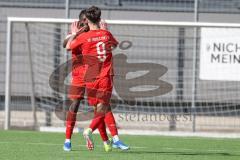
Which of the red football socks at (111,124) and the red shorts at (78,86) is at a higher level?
the red shorts at (78,86)

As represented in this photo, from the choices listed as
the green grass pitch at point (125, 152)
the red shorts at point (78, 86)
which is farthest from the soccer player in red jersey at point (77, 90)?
the green grass pitch at point (125, 152)

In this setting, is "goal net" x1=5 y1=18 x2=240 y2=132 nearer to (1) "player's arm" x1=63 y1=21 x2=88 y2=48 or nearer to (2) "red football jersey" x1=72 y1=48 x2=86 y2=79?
(2) "red football jersey" x1=72 y1=48 x2=86 y2=79

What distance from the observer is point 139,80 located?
16344 mm

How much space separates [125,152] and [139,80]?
4.96m

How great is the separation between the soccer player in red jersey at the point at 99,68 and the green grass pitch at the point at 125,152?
0.35m

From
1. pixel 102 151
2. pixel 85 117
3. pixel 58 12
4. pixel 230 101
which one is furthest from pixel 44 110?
pixel 102 151

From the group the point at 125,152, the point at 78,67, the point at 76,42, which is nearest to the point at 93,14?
the point at 76,42

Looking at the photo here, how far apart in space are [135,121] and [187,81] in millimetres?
1198

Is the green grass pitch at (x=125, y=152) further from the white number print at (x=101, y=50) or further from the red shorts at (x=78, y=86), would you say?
the white number print at (x=101, y=50)

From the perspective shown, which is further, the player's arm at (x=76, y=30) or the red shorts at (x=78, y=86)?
the red shorts at (x=78, y=86)

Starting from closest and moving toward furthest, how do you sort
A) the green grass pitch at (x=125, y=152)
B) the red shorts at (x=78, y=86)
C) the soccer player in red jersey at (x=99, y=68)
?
the green grass pitch at (x=125, y=152), the soccer player in red jersey at (x=99, y=68), the red shorts at (x=78, y=86)

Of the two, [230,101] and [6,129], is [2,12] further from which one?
[230,101]

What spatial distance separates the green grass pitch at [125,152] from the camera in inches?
423

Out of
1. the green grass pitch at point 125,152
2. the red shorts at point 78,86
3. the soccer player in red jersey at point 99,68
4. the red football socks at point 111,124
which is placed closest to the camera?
the green grass pitch at point 125,152
